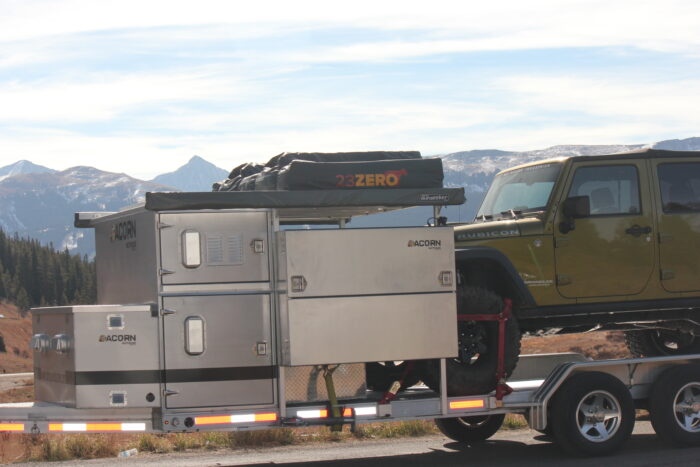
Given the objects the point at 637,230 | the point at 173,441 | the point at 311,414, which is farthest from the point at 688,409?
the point at 173,441

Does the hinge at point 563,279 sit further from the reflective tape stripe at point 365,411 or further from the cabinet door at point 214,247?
the cabinet door at point 214,247

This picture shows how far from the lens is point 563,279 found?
10.5 m

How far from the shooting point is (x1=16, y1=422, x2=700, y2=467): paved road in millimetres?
10203

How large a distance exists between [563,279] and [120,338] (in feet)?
15.2

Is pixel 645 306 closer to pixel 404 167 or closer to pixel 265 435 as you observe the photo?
pixel 404 167

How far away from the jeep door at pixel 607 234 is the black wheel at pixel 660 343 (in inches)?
69.3

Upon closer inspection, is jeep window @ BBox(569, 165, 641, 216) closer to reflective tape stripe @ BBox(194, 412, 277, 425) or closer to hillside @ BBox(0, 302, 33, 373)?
reflective tape stripe @ BBox(194, 412, 277, 425)

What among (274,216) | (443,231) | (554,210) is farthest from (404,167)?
(554,210)

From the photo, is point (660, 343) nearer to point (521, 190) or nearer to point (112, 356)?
point (521, 190)

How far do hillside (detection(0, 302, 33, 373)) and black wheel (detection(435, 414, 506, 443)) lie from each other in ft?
228

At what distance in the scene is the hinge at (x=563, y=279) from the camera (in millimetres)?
10477

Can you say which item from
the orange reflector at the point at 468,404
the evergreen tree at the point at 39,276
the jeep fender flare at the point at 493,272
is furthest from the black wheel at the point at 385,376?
the evergreen tree at the point at 39,276

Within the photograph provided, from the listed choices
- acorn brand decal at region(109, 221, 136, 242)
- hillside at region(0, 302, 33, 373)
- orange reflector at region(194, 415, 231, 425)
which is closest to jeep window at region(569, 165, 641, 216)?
orange reflector at region(194, 415, 231, 425)

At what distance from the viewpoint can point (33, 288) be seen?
137125 millimetres
